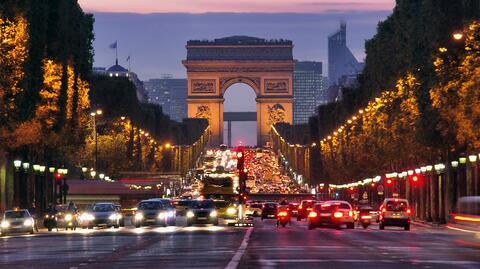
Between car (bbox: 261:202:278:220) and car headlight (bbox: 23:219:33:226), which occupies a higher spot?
car (bbox: 261:202:278:220)

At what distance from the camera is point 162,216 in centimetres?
8400

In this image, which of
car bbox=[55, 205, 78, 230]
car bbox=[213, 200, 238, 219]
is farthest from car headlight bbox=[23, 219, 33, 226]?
car bbox=[213, 200, 238, 219]

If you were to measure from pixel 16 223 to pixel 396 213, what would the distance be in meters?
20.5

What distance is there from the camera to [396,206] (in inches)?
3152

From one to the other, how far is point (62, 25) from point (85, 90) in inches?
580

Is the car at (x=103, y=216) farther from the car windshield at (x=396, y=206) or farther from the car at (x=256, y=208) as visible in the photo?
the car at (x=256, y=208)

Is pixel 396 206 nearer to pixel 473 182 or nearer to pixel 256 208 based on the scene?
pixel 473 182

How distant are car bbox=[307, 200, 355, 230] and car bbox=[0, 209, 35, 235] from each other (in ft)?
49.4

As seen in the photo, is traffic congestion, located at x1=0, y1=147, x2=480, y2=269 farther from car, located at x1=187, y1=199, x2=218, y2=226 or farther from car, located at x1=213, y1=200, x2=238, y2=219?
car, located at x1=213, y1=200, x2=238, y2=219

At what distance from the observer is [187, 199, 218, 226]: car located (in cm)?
8622

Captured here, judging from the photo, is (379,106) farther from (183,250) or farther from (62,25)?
(183,250)

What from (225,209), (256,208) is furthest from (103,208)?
(256,208)

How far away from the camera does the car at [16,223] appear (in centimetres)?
7619

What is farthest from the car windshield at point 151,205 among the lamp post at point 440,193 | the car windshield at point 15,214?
the lamp post at point 440,193
